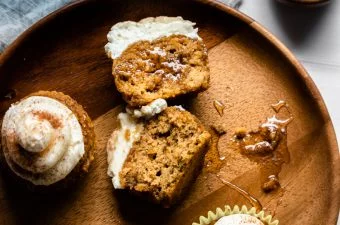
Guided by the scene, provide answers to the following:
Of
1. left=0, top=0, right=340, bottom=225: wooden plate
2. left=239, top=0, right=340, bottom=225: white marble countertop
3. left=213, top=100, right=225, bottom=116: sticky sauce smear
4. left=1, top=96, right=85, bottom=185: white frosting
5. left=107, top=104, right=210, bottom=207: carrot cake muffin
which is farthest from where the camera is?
left=239, top=0, right=340, bottom=225: white marble countertop

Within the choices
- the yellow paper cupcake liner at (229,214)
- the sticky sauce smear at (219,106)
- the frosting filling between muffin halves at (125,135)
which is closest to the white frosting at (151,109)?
the frosting filling between muffin halves at (125,135)

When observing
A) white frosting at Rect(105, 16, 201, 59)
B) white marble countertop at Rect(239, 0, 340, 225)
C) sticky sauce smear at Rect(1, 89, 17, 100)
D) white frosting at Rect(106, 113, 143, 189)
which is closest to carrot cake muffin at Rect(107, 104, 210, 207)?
white frosting at Rect(106, 113, 143, 189)

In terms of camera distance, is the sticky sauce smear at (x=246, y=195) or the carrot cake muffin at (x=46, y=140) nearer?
the carrot cake muffin at (x=46, y=140)

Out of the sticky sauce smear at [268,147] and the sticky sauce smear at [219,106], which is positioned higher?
the sticky sauce smear at [219,106]

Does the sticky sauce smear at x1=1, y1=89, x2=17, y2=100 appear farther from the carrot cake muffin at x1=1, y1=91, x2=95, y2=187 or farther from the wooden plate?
the carrot cake muffin at x1=1, y1=91, x2=95, y2=187

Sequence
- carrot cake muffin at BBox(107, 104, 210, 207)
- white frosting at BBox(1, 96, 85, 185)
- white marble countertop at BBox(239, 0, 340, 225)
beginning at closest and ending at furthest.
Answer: white frosting at BBox(1, 96, 85, 185), carrot cake muffin at BBox(107, 104, 210, 207), white marble countertop at BBox(239, 0, 340, 225)

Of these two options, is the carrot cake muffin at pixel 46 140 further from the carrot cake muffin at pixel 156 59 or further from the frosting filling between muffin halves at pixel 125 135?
the carrot cake muffin at pixel 156 59

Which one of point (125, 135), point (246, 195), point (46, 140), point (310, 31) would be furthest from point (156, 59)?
point (310, 31)
